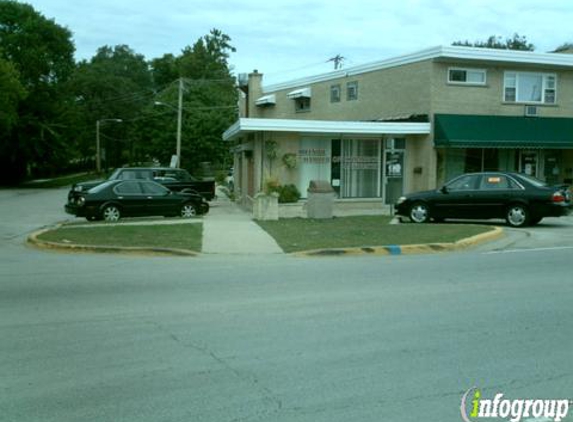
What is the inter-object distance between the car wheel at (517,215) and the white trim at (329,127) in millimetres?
7753

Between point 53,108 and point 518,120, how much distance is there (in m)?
42.9

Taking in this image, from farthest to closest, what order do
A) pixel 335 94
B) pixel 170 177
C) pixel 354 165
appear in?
1. pixel 335 94
2. pixel 170 177
3. pixel 354 165

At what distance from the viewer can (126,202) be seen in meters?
20.7

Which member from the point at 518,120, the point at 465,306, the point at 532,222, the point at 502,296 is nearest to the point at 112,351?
the point at 465,306

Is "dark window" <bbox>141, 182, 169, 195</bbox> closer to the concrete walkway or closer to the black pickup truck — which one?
the concrete walkway

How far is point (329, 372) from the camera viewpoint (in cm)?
545

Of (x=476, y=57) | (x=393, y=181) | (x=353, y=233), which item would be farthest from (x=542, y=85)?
(x=353, y=233)

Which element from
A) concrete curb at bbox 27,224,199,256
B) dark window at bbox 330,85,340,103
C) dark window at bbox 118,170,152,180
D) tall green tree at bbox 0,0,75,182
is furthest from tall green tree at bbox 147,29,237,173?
concrete curb at bbox 27,224,199,256

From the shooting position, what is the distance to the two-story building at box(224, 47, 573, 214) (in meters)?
24.5

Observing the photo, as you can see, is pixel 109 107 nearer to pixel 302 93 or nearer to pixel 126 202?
pixel 302 93

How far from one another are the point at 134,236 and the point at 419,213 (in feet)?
28.4

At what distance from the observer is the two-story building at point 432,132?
2455 centimetres

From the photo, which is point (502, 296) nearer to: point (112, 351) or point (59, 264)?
point (112, 351)

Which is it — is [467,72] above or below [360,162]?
above
